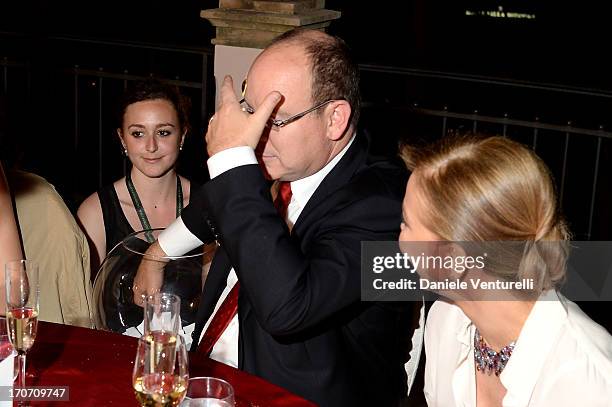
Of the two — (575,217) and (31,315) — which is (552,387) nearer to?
(31,315)

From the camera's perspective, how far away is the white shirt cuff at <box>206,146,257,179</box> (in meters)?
2.19

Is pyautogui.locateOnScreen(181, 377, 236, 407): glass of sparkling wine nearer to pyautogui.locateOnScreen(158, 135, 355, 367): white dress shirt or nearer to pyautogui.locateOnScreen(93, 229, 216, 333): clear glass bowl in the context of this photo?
pyautogui.locateOnScreen(158, 135, 355, 367): white dress shirt

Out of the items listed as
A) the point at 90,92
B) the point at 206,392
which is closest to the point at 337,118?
the point at 206,392

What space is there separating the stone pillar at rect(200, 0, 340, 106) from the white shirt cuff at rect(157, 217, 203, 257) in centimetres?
244

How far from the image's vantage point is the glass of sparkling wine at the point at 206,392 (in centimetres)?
181

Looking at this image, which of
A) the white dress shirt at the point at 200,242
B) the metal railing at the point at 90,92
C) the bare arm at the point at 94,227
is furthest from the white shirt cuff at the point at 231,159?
the metal railing at the point at 90,92

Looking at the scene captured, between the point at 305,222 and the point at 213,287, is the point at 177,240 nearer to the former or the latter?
the point at 213,287

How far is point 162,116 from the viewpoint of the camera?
362 cm

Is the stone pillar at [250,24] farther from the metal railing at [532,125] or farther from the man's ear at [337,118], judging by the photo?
the man's ear at [337,118]

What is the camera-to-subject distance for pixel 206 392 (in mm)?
1838

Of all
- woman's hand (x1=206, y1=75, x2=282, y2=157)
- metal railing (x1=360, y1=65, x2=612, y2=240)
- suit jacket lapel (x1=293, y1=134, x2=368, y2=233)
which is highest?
woman's hand (x1=206, y1=75, x2=282, y2=157)

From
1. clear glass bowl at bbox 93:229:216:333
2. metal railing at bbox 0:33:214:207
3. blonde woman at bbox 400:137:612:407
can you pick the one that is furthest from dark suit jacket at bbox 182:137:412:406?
metal railing at bbox 0:33:214:207

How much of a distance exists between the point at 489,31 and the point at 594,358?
483 inches

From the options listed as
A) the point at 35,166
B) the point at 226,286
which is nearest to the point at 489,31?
the point at 35,166
